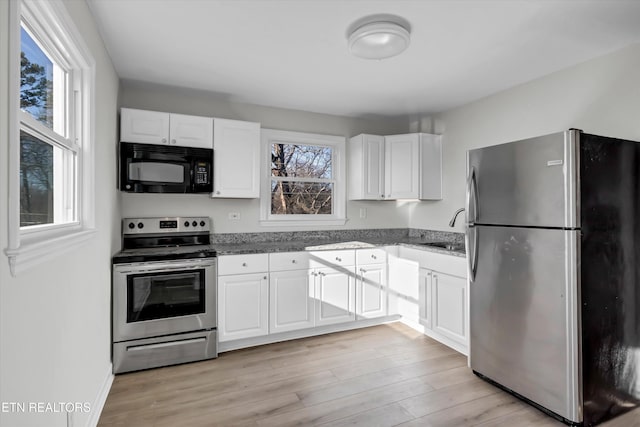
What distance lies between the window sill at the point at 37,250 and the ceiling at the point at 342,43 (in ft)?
4.53

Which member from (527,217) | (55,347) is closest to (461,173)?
(527,217)

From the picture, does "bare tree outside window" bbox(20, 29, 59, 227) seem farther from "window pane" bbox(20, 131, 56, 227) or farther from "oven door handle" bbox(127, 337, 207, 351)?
"oven door handle" bbox(127, 337, 207, 351)

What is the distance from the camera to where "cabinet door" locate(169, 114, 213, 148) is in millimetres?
3102

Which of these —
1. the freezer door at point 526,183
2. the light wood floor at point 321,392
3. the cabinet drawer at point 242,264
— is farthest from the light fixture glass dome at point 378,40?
the light wood floor at point 321,392

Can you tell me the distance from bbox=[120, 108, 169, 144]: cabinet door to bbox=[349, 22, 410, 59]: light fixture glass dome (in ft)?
5.99

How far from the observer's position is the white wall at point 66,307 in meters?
0.98

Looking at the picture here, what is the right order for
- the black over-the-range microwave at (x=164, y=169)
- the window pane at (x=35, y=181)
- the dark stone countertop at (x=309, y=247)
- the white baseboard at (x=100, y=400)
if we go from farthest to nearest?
the dark stone countertop at (x=309, y=247) < the black over-the-range microwave at (x=164, y=169) < the white baseboard at (x=100, y=400) < the window pane at (x=35, y=181)

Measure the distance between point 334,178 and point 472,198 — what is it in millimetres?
1923

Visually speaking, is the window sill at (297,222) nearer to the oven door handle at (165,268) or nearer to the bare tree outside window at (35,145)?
the oven door handle at (165,268)

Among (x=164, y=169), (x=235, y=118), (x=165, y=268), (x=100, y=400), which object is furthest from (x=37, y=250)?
(x=235, y=118)

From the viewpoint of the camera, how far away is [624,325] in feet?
6.95

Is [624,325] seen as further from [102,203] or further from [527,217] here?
[102,203]

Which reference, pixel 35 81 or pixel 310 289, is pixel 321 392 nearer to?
pixel 310 289

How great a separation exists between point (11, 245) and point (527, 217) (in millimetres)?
2510
